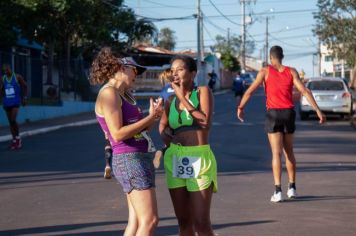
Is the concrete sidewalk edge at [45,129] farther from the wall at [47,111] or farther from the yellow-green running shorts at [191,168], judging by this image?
the yellow-green running shorts at [191,168]

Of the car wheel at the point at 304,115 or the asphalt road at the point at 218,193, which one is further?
the car wheel at the point at 304,115

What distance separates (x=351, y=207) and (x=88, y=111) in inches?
1046

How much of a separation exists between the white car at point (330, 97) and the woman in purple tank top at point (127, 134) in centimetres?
2129

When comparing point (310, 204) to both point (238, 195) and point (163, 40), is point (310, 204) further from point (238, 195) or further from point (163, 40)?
point (163, 40)

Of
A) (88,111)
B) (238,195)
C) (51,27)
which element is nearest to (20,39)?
(51,27)

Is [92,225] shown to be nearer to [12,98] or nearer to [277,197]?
[277,197]

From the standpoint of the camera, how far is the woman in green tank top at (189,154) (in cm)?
612

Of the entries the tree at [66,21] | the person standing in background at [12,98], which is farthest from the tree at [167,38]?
the person standing in background at [12,98]

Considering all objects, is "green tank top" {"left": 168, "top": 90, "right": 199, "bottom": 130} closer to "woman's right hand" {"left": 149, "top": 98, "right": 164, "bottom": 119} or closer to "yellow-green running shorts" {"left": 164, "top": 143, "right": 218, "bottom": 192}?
"yellow-green running shorts" {"left": 164, "top": 143, "right": 218, "bottom": 192}

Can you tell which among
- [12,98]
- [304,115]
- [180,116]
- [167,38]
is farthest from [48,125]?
[167,38]

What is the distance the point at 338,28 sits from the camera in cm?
3225

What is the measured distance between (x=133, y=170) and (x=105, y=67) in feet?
2.71

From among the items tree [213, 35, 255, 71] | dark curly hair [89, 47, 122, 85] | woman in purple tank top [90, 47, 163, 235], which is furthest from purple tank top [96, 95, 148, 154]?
tree [213, 35, 255, 71]

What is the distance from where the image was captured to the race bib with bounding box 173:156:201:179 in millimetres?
6133
